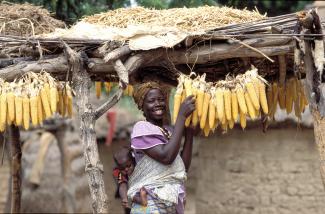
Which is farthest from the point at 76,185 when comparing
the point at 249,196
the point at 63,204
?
the point at 249,196

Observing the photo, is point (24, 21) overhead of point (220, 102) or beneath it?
overhead

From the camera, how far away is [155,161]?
493 cm

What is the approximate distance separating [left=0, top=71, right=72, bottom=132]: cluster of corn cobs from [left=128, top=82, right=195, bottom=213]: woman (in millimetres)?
647

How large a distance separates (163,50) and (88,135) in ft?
2.83

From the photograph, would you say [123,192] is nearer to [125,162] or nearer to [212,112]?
[125,162]

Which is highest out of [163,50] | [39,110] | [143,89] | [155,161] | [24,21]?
[24,21]

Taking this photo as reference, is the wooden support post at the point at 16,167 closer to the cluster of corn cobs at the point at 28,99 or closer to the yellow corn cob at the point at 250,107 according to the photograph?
the cluster of corn cobs at the point at 28,99

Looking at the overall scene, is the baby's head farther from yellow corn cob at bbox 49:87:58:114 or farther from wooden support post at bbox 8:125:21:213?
wooden support post at bbox 8:125:21:213

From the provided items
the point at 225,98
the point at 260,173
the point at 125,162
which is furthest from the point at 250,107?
the point at 260,173

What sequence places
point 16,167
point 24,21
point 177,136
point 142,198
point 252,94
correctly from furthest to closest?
point 16,167, point 24,21, point 142,198, point 252,94, point 177,136

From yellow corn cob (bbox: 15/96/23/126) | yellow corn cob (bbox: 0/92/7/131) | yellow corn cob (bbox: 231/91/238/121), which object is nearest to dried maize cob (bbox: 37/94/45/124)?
yellow corn cob (bbox: 15/96/23/126)

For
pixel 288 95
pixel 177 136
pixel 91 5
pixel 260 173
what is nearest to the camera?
pixel 177 136

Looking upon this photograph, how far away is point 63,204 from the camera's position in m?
12.4

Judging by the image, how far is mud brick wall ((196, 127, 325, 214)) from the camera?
856cm
